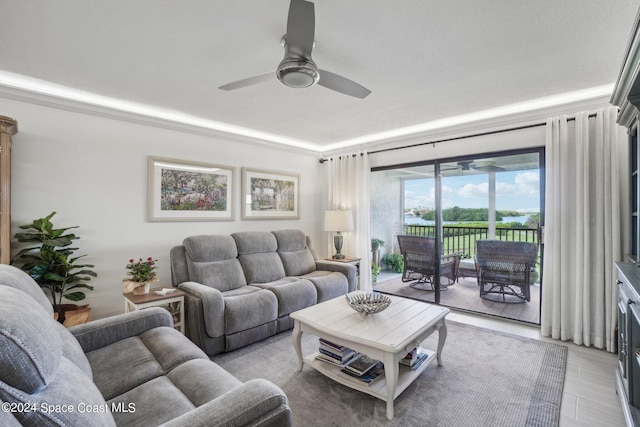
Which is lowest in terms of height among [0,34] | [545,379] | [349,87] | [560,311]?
[545,379]

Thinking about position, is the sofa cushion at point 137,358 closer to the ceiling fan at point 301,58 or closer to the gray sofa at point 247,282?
Result: the gray sofa at point 247,282

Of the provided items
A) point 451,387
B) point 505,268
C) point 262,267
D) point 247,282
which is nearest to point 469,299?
point 505,268

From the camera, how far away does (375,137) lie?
15.0ft

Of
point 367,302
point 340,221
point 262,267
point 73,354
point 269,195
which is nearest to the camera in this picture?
point 73,354

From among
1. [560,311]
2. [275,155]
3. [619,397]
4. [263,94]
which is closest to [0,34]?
[263,94]

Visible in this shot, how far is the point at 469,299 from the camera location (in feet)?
13.6

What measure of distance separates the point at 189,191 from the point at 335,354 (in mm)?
2671

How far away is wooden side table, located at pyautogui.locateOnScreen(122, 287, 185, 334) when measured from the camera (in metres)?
2.59

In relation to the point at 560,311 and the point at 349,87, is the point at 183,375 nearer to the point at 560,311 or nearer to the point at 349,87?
the point at 349,87

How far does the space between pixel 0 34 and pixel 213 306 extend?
241 centimetres

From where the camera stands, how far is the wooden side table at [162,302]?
2.59 metres

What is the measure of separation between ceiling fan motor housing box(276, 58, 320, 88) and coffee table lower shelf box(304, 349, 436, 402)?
6.77ft

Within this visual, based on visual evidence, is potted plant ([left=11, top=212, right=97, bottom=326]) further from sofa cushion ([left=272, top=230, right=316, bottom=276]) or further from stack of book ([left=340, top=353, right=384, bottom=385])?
stack of book ([left=340, top=353, right=384, bottom=385])

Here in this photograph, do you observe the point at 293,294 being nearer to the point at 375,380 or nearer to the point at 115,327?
the point at 375,380
